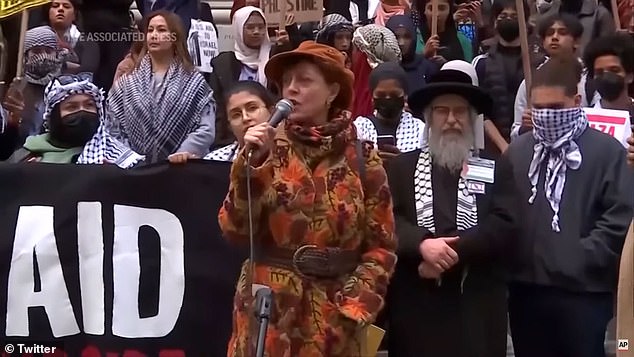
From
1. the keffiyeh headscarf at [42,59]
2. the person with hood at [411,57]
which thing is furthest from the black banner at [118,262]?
the person with hood at [411,57]

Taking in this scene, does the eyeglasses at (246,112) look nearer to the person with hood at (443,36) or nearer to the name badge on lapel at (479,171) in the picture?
the name badge on lapel at (479,171)

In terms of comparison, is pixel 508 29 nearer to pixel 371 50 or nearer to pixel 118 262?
pixel 371 50

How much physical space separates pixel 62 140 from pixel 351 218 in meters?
2.17

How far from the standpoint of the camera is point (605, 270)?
20.4 ft

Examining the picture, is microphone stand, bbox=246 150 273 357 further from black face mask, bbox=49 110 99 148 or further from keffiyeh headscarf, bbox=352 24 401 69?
keffiyeh headscarf, bbox=352 24 401 69

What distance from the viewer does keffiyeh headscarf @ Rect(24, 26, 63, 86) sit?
8.70m

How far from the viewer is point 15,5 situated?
7672 millimetres

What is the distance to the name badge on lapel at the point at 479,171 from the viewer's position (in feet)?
20.3

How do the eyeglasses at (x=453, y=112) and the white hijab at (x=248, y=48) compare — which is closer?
the eyeglasses at (x=453, y=112)

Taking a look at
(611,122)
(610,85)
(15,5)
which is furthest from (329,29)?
(611,122)

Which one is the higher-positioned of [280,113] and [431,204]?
[280,113]

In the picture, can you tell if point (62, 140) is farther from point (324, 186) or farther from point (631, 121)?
point (631, 121)

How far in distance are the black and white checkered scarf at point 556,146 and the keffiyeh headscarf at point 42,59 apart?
137 inches

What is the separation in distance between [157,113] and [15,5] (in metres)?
1.14
